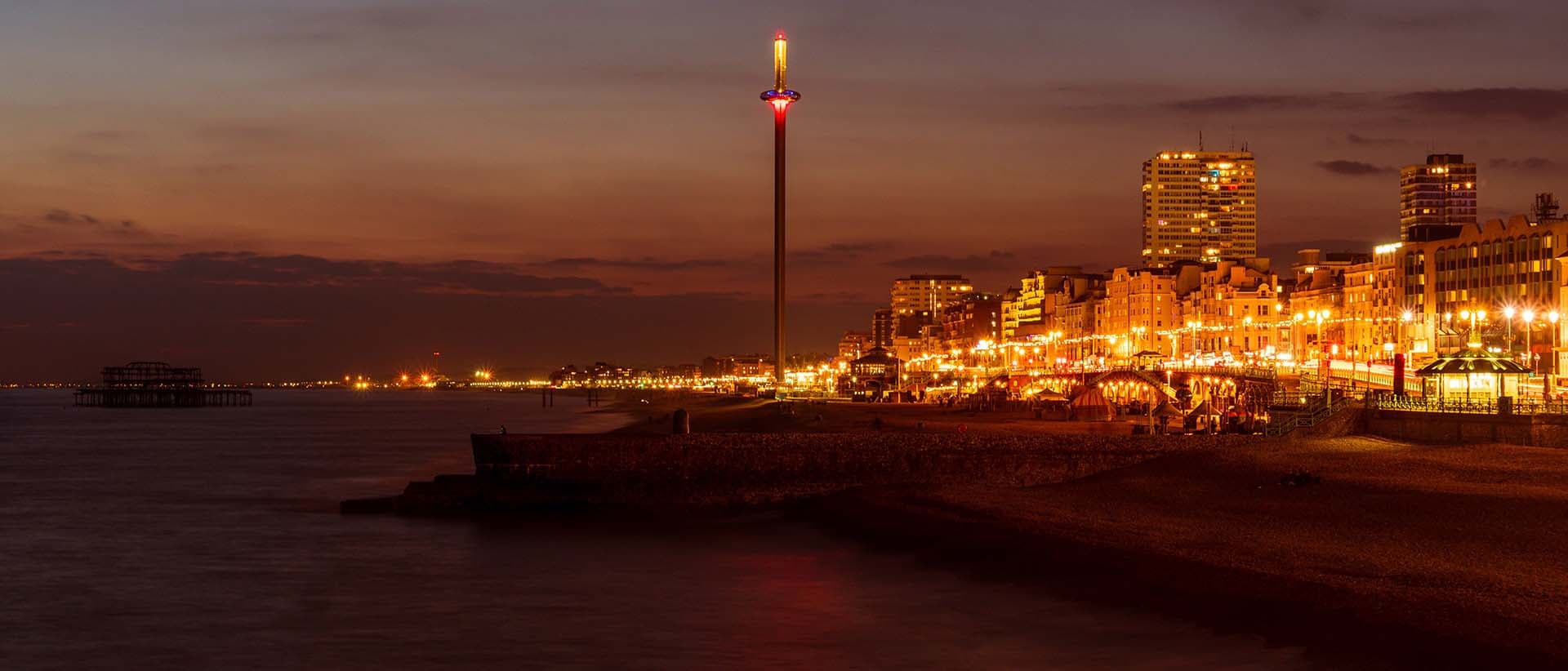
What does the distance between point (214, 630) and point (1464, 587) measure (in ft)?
78.5

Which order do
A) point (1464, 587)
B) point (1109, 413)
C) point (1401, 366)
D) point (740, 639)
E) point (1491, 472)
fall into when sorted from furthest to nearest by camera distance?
1. point (1109, 413)
2. point (1401, 366)
3. point (1491, 472)
4. point (740, 639)
5. point (1464, 587)

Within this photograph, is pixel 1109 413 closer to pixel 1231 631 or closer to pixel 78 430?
pixel 1231 631

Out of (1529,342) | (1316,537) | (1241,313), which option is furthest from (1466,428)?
(1241,313)

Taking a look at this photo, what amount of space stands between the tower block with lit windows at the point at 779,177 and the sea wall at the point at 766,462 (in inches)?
Answer: 2613

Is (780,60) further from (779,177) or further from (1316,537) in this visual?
(1316,537)

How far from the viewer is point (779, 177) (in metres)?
120

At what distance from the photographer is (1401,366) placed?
59.2m

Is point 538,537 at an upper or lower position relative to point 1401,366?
lower

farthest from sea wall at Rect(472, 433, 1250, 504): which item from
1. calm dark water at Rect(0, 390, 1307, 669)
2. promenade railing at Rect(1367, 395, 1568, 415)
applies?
promenade railing at Rect(1367, 395, 1568, 415)

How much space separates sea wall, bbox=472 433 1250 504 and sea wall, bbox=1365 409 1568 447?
5.76m

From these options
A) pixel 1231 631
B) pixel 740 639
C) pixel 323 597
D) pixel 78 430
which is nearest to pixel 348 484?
pixel 323 597

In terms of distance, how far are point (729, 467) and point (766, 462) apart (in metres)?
1.22

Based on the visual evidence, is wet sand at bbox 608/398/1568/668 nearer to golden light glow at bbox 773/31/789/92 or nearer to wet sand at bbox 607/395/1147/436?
wet sand at bbox 607/395/1147/436

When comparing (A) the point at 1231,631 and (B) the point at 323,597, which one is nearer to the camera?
(A) the point at 1231,631
